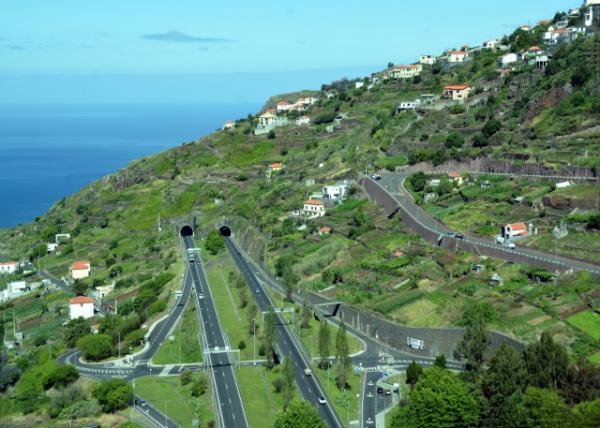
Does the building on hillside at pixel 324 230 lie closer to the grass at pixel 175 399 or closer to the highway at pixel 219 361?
the highway at pixel 219 361

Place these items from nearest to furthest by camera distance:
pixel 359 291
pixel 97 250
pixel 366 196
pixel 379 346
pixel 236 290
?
pixel 379 346 < pixel 359 291 < pixel 236 290 < pixel 366 196 < pixel 97 250

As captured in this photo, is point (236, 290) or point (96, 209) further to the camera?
point (96, 209)

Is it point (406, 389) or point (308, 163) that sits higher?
point (308, 163)

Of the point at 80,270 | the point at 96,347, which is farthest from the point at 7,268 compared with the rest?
the point at 96,347

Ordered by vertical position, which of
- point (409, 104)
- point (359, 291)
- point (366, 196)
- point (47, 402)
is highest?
point (409, 104)

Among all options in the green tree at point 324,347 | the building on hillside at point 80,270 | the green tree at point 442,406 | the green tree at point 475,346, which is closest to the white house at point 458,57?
the building on hillside at point 80,270

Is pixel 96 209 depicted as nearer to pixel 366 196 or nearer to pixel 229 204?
pixel 229 204

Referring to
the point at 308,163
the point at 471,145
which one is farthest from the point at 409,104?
the point at 471,145
